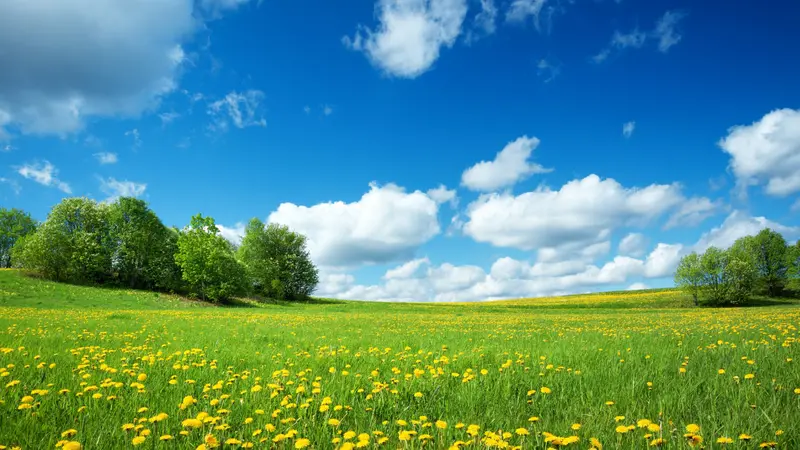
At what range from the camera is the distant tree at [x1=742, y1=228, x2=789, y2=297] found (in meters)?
72.6

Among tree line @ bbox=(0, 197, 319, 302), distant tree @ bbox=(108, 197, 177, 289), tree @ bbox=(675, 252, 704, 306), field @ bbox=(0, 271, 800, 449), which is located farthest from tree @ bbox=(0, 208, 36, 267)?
tree @ bbox=(675, 252, 704, 306)

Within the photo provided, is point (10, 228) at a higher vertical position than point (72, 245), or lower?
higher

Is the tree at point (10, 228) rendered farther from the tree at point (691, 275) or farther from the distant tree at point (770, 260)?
the distant tree at point (770, 260)

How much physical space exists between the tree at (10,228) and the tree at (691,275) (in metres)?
121

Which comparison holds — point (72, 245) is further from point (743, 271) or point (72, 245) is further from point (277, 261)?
point (743, 271)

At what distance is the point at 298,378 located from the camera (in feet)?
20.4

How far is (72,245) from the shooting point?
4950 cm

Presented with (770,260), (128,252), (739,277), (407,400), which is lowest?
(407,400)

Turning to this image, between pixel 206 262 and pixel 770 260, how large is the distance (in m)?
93.9

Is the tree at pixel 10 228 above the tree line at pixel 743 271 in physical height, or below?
above

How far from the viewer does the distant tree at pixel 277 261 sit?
237 ft

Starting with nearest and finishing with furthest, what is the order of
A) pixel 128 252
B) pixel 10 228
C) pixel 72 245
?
1. pixel 72 245
2. pixel 128 252
3. pixel 10 228

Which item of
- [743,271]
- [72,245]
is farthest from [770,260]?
[72,245]

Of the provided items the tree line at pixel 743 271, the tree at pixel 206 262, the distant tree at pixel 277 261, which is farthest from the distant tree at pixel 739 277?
the tree at pixel 206 262
